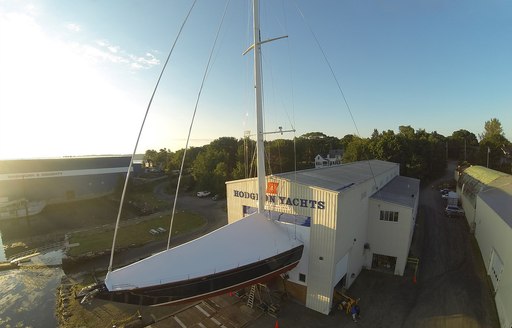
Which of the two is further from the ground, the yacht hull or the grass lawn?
the yacht hull

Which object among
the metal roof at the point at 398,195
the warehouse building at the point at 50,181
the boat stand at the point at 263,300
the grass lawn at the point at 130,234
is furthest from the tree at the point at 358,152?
the warehouse building at the point at 50,181

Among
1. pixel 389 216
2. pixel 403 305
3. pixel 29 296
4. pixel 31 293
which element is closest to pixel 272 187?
pixel 389 216

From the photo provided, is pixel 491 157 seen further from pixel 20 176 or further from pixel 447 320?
pixel 20 176

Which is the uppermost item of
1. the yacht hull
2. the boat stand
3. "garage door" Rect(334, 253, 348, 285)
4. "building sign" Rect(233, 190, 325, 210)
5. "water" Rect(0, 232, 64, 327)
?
"building sign" Rect(233, 190, 325, 210)

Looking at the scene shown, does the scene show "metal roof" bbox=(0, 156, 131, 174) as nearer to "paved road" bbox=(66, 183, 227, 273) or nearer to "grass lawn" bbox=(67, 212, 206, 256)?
"paved road" bbox=(66, 183, 227, 273)

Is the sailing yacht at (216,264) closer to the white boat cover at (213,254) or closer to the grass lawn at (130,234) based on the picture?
the white boat cover at (213,254)

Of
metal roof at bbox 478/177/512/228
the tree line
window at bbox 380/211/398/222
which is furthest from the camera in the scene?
the tree line

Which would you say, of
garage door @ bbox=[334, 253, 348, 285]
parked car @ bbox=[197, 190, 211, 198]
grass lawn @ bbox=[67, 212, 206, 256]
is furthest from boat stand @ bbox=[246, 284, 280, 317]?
parked car @ bbox=[197, 190, 211, 198]
